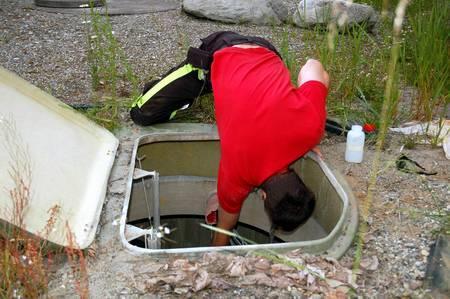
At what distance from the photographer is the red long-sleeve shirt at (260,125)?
231 centimetres

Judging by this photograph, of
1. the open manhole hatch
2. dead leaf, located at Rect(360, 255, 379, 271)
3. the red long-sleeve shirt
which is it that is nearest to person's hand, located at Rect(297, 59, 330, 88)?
the red long-sleeve shirt

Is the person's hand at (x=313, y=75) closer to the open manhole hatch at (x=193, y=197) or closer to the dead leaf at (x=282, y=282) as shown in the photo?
the open manhole hatch at (x=193, y=197)

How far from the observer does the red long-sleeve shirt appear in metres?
2.31

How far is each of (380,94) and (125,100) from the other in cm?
157

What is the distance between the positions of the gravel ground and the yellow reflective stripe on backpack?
602mm

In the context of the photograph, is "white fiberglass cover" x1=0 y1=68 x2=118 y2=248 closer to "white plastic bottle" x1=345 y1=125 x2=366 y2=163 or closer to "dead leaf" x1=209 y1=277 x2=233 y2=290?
"dead leaf" x1=209 y1=277 x2=233 y2=290

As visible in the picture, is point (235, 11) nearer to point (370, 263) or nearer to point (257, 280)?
point (370, 263)

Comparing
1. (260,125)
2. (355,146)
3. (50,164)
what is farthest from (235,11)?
(50,164)

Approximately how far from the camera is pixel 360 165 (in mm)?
2777

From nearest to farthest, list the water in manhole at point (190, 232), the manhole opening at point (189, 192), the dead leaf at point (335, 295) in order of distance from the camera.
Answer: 1. the dead leaf at point (335, 295)
2. the manhole opening at point (189, 192)
3. the water in manhole at point (190, 232)

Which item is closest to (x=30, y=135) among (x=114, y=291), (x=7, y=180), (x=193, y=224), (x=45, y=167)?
(x=45, y=167)

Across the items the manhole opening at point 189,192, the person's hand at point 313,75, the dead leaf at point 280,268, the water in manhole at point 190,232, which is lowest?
the water in manhole at point 190,232

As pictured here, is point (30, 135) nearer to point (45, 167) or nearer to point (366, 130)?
point (45, 167)

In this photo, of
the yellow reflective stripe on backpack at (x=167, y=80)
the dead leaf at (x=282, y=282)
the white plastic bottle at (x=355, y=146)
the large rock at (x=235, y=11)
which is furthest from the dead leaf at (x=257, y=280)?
the large rock at (x=235, y=11)
